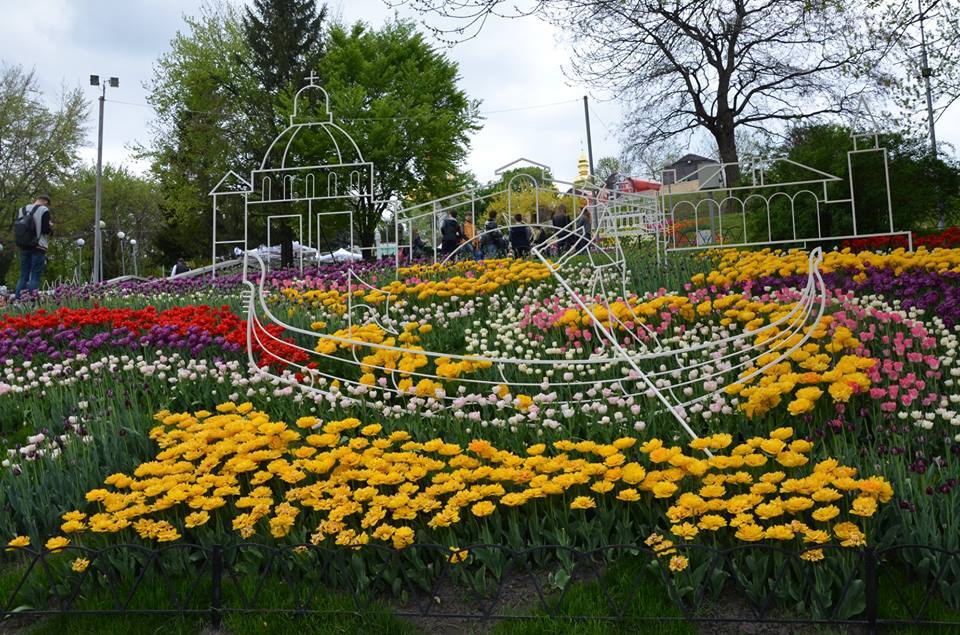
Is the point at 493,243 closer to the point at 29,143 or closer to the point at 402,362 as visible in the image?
the point at 402,362

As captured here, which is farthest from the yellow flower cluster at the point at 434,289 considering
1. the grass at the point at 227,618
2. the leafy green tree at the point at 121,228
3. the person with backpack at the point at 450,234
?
the leafy green tree at the point at 121,228

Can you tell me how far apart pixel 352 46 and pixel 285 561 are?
88.4 ft

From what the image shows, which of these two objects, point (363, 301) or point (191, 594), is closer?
point (191, 594)

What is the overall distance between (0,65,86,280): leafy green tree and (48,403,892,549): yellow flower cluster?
37.1 m

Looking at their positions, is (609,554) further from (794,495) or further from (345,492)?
(345,492)

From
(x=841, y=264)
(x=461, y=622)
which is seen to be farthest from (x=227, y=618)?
(x=841, y=264)

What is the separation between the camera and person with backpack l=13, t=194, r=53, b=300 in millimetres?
10938

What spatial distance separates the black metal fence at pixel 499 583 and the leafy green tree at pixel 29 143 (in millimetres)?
37476

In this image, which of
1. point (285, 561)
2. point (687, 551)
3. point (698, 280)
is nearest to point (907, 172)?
point (698, 280)

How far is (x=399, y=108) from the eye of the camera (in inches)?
1040

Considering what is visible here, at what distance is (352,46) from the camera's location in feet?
89.8

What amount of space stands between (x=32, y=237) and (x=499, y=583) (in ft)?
35.3

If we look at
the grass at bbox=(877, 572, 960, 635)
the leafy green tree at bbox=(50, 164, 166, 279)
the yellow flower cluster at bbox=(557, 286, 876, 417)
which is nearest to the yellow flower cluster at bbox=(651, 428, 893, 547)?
the grass at bbox=(877, 572, 960, 635)

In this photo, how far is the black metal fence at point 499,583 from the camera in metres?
2.50
